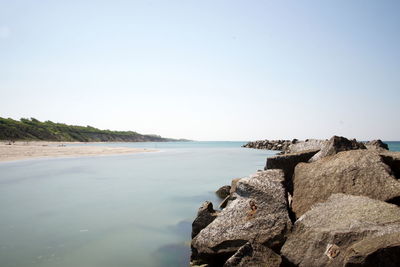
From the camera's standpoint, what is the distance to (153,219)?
765 centimetres

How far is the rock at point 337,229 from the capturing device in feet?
10.2

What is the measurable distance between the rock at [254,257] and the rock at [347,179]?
1.24 meters

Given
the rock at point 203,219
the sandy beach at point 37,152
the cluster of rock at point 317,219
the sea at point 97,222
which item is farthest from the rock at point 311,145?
the sandy beach at point 37,152

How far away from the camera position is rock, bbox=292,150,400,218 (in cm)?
436

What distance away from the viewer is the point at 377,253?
269cm

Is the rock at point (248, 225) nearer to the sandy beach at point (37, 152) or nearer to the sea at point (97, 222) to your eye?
the sea at point (97, 222)

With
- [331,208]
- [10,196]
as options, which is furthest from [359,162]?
[10,196]

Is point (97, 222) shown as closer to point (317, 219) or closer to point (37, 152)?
point (317, 219)

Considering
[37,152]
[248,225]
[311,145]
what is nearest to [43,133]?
[37,152]

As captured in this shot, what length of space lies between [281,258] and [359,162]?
2.40 metres

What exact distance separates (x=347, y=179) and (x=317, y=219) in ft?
4.48

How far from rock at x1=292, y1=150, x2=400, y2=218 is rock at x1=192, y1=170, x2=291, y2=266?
43 cm

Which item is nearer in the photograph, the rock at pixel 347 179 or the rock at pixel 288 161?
the rock at pixel 347 179

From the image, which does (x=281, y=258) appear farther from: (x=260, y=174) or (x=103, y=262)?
(x=103, y=262)
